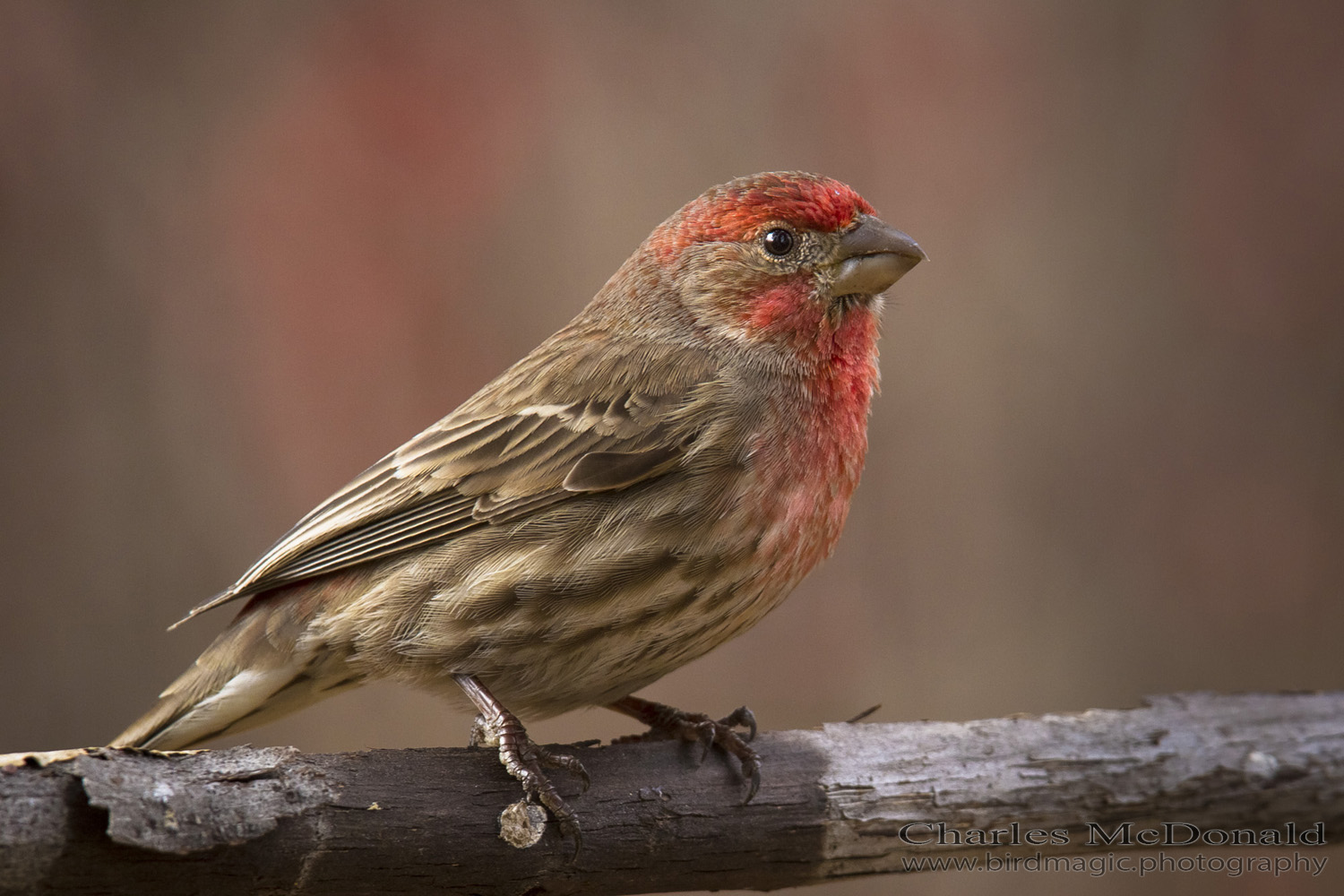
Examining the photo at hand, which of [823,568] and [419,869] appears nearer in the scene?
[419,869]

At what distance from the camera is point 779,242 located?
11.6ft

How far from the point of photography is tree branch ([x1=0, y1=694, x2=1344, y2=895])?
90.7 inches

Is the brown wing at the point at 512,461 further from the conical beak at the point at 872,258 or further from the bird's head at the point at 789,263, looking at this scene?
the conical beak at the point at 872,258

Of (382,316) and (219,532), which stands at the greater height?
(382,316)

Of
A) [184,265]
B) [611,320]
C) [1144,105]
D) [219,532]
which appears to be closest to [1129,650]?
[1144,105]

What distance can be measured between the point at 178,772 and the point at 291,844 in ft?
0.90

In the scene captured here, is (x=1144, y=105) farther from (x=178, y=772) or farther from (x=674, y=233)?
(x=178, y=772)

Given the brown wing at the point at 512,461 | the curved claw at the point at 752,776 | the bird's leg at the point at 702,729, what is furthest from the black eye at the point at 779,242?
the curved claw at the point at 752,776

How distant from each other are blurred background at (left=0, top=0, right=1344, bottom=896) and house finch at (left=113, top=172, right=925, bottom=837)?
1318 mm

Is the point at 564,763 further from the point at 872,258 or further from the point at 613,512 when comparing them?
the point at 872,258

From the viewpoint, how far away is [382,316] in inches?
191

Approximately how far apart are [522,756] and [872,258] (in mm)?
1686

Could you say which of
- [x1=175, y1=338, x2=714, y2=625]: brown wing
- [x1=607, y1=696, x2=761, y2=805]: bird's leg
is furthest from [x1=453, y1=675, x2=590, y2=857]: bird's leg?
[x1=175, y1=338, x2=714, y2=625]: brown wing

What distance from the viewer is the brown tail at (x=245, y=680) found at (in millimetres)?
3311
